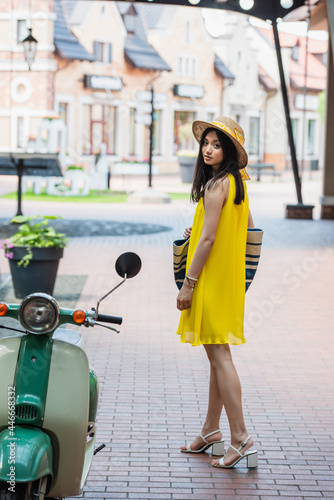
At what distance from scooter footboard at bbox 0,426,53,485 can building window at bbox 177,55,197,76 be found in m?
43.6

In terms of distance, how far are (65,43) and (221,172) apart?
3547 cm

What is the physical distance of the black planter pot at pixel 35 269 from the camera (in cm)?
823

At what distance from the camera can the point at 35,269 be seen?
8.27 metres

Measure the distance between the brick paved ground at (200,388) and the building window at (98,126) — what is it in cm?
2928

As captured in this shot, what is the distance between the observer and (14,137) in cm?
3725

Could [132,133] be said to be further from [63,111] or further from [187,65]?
[187,65]

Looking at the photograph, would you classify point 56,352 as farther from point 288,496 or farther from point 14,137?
point 14,137

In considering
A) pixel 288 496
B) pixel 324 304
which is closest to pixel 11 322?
pixel 324 304

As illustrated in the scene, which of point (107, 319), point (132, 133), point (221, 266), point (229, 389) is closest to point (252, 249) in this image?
point (221, 266)

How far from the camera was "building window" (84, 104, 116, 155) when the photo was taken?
40469mm

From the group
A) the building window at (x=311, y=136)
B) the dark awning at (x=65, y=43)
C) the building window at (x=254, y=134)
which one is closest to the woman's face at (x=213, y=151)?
the dark awning at (x=65, y=43)

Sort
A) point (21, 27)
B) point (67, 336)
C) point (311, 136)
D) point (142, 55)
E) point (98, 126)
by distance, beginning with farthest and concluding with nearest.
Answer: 1. point (311, 136)
2. point (142, 55)
3. point (98, 126)
4. point (21, 27)
5. point (67, 336)

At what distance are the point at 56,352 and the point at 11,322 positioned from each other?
4271mm

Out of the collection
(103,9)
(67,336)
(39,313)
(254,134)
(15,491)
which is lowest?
(15,491)
